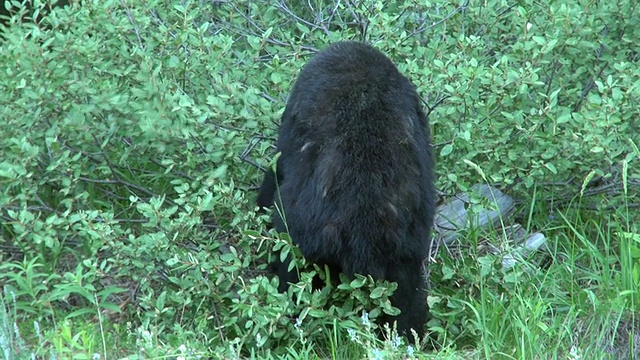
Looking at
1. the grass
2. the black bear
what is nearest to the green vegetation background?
the grass

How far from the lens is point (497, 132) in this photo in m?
5.23

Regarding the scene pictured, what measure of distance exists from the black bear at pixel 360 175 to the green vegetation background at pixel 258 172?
0.55 feet

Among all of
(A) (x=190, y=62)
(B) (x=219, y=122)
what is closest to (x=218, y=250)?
(B) (x=219, y=122)

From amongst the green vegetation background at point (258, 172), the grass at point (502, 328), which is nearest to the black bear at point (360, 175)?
the green vegetation background at point (258, 172)

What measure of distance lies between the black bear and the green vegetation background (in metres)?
0.17

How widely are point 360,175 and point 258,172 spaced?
150 centimetres

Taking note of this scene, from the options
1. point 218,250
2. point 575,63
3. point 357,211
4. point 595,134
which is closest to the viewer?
point 357,211

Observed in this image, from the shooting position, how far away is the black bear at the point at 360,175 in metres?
4.25

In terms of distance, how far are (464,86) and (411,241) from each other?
3.46 feet

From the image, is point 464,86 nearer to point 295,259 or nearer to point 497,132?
point 497,132

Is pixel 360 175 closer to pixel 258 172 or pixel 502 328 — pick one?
pixel 502 328

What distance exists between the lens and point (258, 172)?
563 centimetres

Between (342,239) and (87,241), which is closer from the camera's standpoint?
(342,239)

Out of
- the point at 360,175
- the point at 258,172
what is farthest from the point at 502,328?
the point at 258,172
